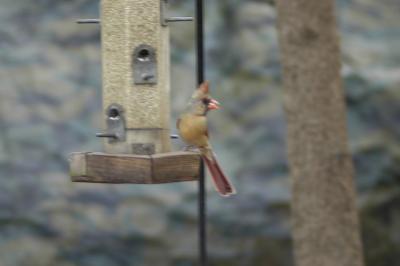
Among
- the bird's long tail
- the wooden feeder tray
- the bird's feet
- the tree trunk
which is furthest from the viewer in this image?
the tree trunk

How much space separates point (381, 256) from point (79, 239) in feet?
6.19

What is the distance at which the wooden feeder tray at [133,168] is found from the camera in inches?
162

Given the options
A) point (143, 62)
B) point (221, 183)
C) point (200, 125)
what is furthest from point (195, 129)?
point (143, 62)

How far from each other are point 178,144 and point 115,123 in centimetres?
254

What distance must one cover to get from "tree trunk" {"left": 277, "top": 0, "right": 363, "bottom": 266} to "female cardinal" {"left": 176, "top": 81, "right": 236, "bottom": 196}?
1399 millimetres

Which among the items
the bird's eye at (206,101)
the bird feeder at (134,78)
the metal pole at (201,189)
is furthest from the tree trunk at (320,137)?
the metal pole at (201,189)

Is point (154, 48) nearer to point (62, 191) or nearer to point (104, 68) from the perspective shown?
point (104, 68)

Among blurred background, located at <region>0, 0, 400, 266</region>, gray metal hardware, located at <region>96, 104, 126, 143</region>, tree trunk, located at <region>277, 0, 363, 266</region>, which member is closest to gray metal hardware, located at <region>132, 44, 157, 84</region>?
gray metal hardware, located at <region>96, 104, 126, 143</region>

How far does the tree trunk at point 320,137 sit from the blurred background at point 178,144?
4.54ft

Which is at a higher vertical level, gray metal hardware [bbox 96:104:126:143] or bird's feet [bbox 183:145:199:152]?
gray metal hardware [bbox 96:104:126:143]

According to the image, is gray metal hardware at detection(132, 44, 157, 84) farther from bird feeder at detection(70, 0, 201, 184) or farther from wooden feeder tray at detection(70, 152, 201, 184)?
wooden feeder tray at detection(70, 152, 201, 184)

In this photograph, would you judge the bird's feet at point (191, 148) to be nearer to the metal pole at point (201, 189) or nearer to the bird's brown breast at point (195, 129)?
the bird's brown breast at point (195, 129)

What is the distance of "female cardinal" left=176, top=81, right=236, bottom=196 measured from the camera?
426 centimetres

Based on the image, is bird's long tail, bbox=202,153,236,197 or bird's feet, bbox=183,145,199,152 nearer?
bird's long tail, bbox=202,153,236,197
